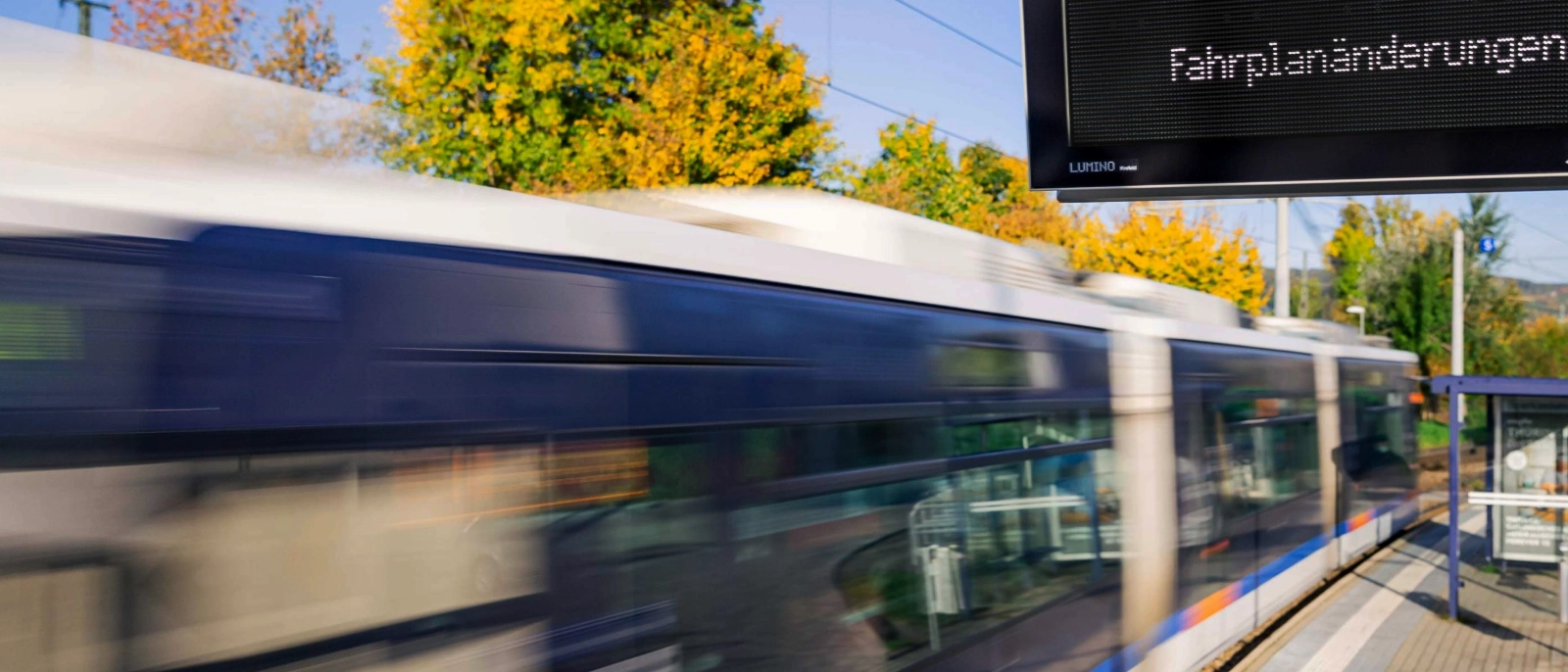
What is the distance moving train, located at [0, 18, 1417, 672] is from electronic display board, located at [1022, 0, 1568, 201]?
0.91 meters

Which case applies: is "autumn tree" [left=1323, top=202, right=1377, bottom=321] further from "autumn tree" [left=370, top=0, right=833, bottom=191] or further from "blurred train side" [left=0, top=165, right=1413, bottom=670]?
"blurred train side" [left=0, top=165, right=1413, bottom=670]

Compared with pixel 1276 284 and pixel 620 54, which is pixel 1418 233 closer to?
pixel 1276 284

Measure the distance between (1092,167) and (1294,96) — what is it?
2.52 ft

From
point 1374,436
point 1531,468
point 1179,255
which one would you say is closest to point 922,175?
point 1179,255

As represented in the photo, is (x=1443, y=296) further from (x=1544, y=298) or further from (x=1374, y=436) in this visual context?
(x=1374, y=436)

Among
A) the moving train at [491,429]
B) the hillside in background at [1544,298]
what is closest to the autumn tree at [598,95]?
the moving train at [491,429]

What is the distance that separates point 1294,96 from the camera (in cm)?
530

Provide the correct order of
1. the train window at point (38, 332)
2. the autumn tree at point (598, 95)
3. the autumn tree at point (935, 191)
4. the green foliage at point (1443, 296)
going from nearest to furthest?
the train window at point (38, 332) → the autumn tree at point (598, 95) → the autumn tree at point (935, 191) → the green foliage at point (1443, 296)

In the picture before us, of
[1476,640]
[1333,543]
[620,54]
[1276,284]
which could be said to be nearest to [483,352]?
[1476,640]

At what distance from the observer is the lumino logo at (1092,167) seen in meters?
5.44

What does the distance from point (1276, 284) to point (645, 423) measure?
23032 millimetres

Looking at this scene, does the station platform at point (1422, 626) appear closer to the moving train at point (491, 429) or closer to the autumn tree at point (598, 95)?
the moving train at point (491, 429)

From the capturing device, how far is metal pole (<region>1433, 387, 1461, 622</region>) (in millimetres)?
12727

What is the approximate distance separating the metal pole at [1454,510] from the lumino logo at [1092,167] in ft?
28.3
